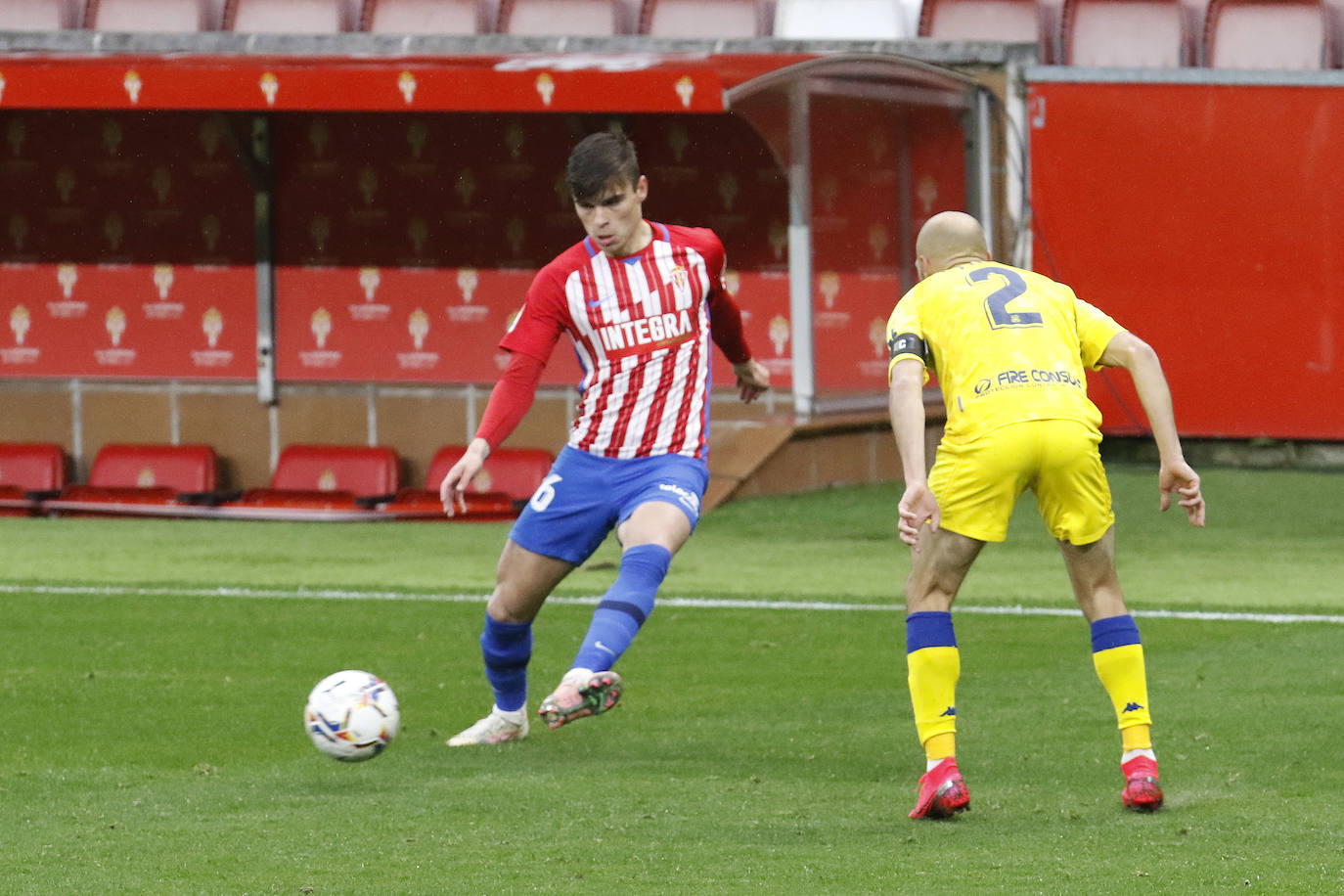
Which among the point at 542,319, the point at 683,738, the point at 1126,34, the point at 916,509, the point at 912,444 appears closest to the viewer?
the point at 916,509

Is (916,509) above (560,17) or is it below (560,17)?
below

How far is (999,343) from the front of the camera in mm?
6051

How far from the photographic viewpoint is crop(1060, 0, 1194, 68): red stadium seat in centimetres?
1675

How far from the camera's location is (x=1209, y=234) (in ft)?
53.5

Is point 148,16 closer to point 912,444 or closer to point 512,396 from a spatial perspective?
point 512,396

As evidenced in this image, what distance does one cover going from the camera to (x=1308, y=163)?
52.4ft

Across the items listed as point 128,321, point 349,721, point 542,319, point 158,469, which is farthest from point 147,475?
point 349,721

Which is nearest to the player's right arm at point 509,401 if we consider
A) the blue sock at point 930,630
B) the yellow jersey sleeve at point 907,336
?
the yellow jersey sleeve at point 907,336

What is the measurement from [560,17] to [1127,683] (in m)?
12.6

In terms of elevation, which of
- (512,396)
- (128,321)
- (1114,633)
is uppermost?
(512,396)

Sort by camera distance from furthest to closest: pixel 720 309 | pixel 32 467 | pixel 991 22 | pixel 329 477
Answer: pixel 991 22
pixel 32 467
pixel 329 477
pixel 720 309

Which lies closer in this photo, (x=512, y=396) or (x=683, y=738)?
(x=512, y=396)

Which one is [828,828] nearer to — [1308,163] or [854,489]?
[854,489]

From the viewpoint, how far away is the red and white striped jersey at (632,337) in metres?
6.92
